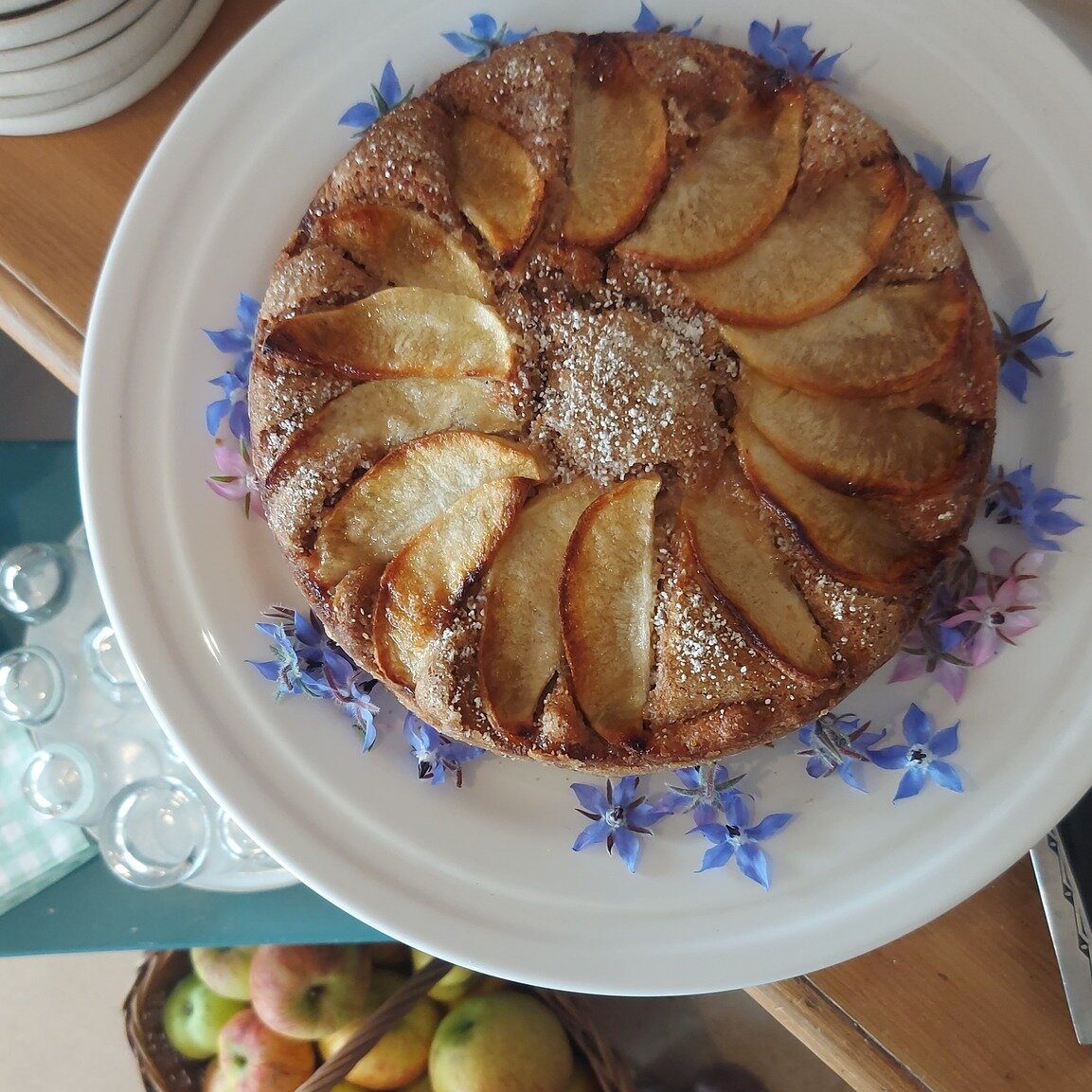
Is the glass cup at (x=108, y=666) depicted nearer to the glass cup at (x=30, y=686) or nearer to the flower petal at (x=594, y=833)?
the glass cup at (x=30, y=686)

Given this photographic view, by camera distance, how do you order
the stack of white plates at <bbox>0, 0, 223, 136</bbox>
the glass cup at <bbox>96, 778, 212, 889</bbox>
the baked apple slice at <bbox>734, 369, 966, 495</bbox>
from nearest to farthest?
the baked apple slice at <bbox>734, 369, 966, 495</bbox> → the stack of white plates at <bbox>0, 0, 223, 136</bbox> → the glass cup at <bbox>96, 778, 212, 889</bbox>

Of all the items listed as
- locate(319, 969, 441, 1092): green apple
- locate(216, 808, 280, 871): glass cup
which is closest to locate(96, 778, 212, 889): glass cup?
locate(216, 808, 280, 871): glass cup

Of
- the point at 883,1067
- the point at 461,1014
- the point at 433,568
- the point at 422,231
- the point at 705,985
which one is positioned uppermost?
the point at 422,231

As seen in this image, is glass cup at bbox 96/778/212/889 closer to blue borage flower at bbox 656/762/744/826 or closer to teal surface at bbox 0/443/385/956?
teal surface at bbox 0/443/385/956

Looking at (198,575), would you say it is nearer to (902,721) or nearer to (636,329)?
(636,329)

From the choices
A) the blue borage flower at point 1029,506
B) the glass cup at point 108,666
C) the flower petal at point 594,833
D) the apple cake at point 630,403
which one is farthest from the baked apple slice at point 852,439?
the glass cup at point 108,666

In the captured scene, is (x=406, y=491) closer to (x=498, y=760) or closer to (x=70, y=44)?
(x=498, y=760)

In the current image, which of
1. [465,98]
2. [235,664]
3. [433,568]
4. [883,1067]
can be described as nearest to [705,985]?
[883,1067]
